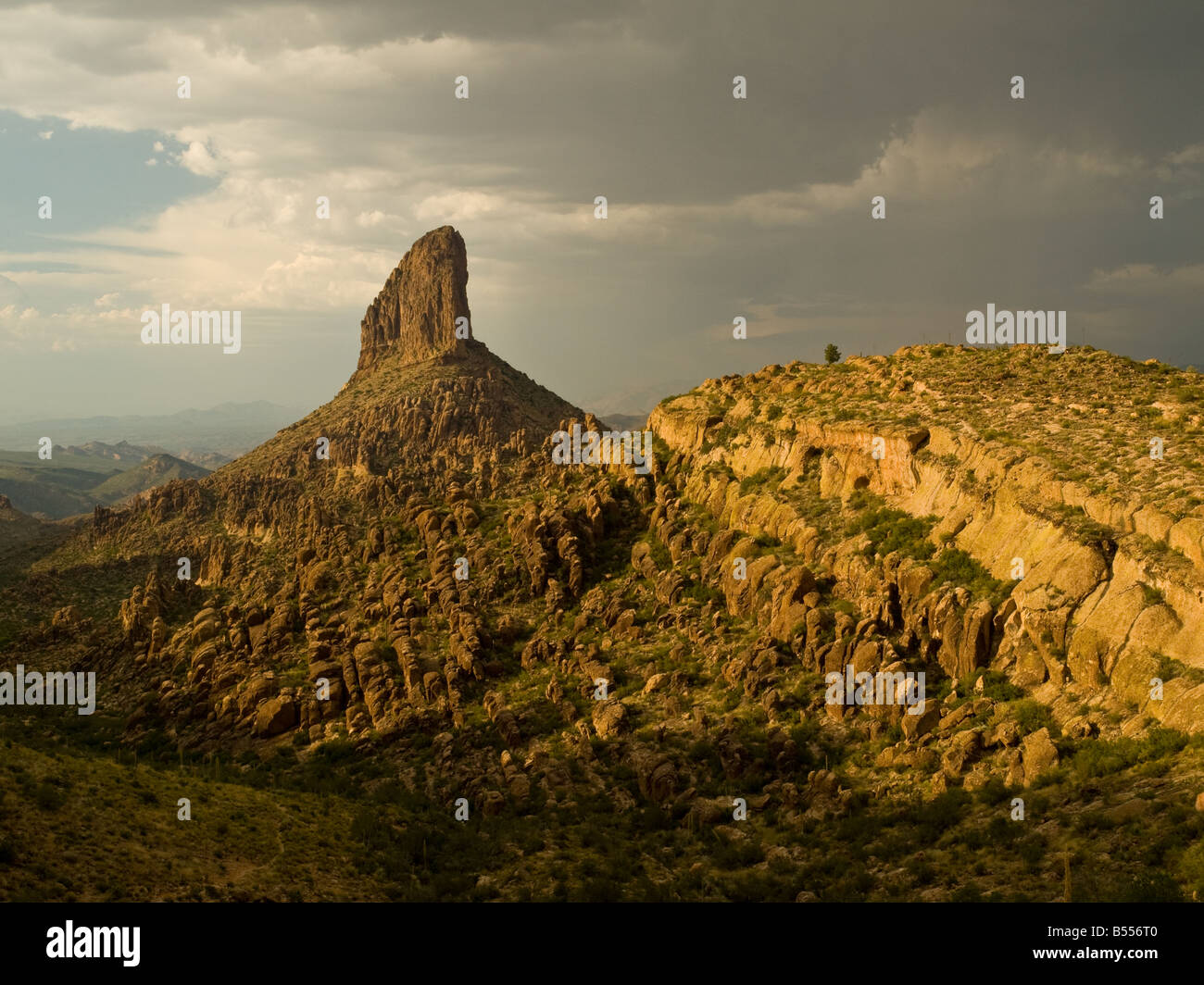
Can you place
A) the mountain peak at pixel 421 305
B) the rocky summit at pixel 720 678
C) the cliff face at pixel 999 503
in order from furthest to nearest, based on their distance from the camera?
the mountain peak at pixel 421 305 → the cliff face at pixel 999 503 → the rocky summit at pixel 720 678

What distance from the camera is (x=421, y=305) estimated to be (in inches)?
5920

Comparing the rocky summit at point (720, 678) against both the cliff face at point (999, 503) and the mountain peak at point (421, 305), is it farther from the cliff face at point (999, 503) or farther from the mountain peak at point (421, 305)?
the mountain peak at point (421, 305)

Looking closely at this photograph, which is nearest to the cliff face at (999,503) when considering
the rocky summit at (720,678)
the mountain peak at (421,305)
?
the rocky summit at (720,678)

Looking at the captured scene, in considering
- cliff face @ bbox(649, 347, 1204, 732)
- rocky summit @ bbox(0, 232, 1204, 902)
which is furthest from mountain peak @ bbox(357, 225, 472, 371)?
cliff face @ bbox(649, 347, 1204, 732)

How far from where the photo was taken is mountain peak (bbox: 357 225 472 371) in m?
148

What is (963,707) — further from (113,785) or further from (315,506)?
(315,506)

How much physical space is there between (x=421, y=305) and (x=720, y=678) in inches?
4824

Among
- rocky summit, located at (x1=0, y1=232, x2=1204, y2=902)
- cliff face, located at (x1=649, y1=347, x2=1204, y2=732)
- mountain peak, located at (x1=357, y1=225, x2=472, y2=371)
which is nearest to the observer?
rocky summit, located at (x1=0, y1=232, x2=1204, y2=902)

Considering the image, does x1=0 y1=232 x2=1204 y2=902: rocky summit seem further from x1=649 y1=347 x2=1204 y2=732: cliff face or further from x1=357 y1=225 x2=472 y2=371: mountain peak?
x1=357 y1=225 x2=472 y2=371: mountain peak

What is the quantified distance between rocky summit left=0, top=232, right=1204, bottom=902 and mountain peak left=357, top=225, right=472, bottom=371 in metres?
78.0

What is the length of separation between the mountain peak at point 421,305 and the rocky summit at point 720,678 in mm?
78011

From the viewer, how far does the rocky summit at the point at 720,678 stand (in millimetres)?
28734
